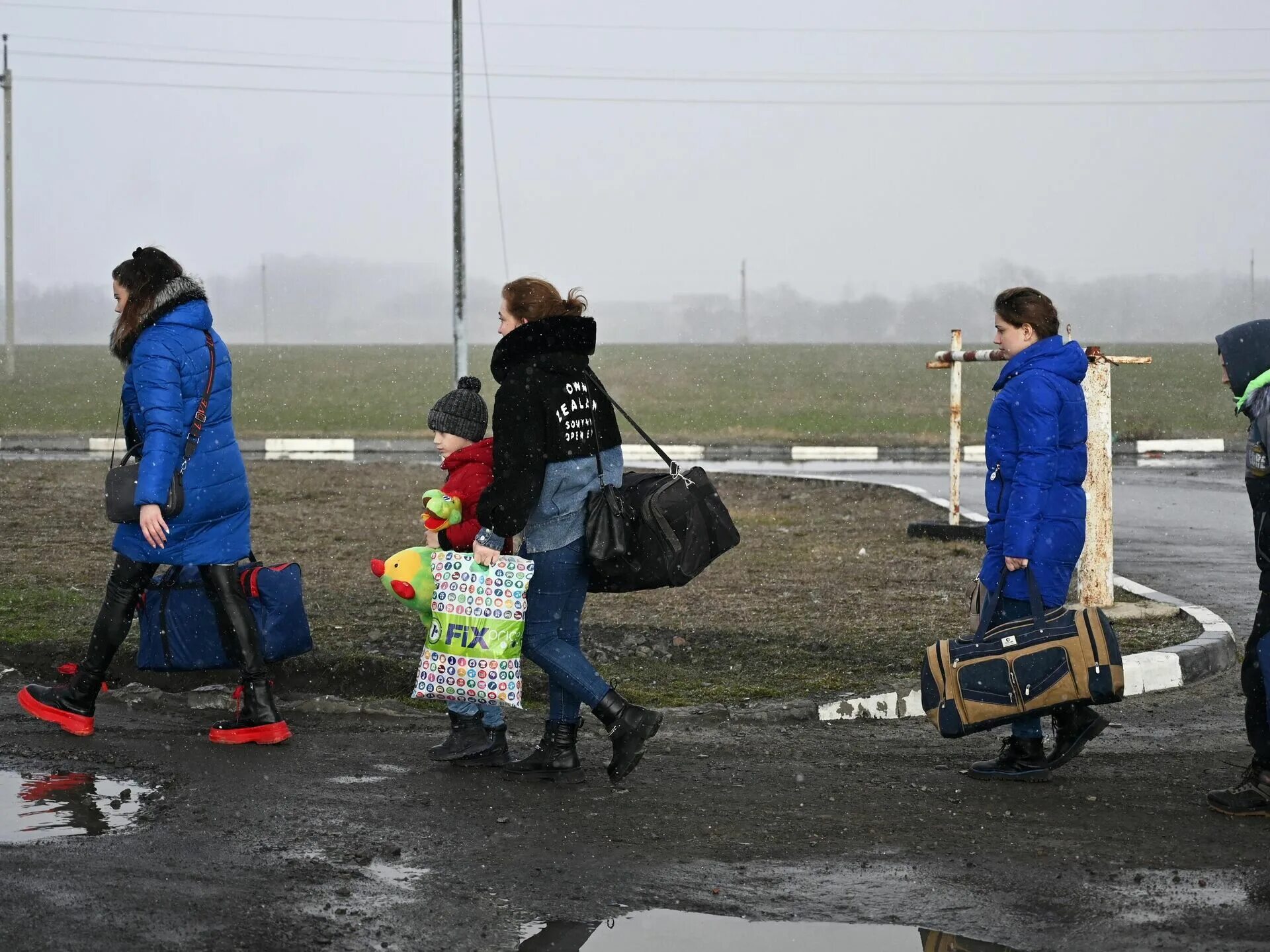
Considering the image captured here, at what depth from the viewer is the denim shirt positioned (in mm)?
5574

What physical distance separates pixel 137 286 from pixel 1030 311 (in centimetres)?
336

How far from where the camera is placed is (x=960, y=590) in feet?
33.8

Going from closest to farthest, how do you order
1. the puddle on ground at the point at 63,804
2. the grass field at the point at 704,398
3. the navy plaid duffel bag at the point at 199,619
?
the puddle on ground at the point at 63,804 < the navy plaid duffel bag at the point at 199,619 < the grass field at the point at 704,398

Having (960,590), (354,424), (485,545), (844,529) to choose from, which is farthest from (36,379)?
(485,545)

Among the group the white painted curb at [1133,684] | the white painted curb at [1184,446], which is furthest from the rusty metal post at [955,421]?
the white painted curb at [1184,446]

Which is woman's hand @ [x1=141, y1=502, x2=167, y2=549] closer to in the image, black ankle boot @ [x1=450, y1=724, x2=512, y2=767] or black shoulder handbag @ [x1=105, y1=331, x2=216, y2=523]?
black shoulder handbag @ [x1=105, y1=331, x2=216, y2=523]

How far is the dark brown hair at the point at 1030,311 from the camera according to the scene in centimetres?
587

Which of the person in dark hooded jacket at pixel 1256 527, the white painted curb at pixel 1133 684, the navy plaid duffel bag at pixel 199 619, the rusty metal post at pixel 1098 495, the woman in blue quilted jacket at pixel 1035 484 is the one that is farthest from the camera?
the rusty metal post at pixel 1098 495

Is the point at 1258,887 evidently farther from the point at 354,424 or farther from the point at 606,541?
the point at 354,424

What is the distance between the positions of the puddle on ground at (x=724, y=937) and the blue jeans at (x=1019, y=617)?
183 centimetres

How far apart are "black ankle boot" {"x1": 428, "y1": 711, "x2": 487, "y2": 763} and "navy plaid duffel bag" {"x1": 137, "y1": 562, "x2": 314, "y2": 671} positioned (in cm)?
88

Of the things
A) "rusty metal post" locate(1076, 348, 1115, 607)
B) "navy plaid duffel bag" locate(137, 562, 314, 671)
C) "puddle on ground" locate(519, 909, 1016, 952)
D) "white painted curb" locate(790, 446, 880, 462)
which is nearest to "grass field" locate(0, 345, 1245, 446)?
"white painted curb" locate(790, 446, 880, 462)

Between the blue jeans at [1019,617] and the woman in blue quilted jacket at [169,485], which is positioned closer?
the blue jeans at [1019,617]

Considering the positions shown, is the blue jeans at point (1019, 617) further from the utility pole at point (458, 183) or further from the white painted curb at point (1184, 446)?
the white painted curb at point (1184, 446)
